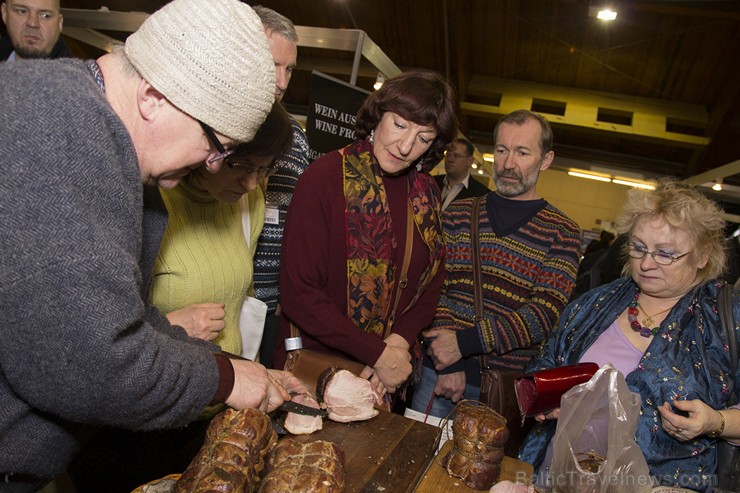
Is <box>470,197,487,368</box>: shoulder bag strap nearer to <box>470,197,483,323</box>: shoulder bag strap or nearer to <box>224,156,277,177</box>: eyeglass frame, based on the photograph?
<box>470,197,483,323</box>: shoulder bag strap

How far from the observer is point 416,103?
6.93 ft

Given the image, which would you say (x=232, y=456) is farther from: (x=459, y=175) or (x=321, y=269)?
(x=459, y=175)

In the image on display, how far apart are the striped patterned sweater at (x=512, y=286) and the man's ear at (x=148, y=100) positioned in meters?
1.77

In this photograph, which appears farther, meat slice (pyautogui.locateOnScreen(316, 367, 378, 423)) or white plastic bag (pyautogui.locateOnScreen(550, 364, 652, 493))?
meat slice (pyautogui.locateOnScreen(316, 367, 378, 423))

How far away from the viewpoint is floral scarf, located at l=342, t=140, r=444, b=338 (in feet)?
6.73

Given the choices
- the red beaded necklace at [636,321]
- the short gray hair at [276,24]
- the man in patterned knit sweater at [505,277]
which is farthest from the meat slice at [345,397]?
the short gray hair at [276,24]

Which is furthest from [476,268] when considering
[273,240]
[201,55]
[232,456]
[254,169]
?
[201,55]

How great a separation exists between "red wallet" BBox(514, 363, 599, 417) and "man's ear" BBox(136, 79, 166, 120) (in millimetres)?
1329

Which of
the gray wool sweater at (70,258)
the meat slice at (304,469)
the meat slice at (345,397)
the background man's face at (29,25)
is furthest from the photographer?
the background man's face at (29,25)

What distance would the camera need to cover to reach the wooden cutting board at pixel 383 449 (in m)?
1.34

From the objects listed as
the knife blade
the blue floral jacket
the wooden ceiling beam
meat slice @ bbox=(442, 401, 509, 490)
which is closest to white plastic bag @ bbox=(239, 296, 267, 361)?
the knife blade

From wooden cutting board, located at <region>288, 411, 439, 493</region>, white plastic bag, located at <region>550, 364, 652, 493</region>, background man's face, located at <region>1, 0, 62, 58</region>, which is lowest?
wooden cutting board, located at <region>288, 411, 439, 493</region>

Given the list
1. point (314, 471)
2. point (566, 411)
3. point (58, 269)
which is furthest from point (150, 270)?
point (566, 411)

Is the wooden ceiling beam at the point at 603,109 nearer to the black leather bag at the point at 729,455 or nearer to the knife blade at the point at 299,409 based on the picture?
the black leather bag at the point at 729,455
